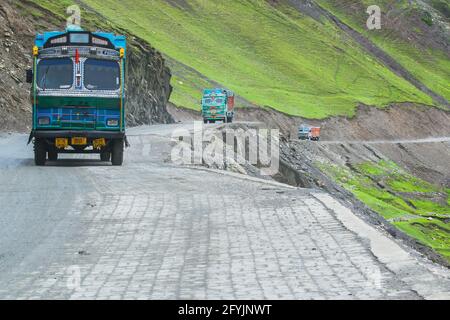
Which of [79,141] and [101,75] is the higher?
[101,75]

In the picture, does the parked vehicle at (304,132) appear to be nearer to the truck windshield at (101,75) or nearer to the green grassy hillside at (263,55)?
the green grassy hillside at (263,55)

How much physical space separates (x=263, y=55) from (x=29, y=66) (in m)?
82.5

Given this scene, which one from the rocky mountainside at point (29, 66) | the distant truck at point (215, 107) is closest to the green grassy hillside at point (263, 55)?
the rocky mountainside at point (29, 66)

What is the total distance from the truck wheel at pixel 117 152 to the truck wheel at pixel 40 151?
2112 millimetres

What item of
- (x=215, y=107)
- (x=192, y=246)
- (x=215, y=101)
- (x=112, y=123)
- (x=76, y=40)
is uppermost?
(x=76, y=40)

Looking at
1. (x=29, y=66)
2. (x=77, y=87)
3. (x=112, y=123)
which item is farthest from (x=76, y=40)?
(x=29, y=66)

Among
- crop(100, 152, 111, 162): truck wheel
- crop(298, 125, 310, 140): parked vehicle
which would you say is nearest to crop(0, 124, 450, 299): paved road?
crop(100, 152, 111, 162): truck wheel

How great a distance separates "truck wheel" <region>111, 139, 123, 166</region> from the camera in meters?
28.0

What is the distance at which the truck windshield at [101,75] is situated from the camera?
26.8 m

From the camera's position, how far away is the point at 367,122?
118 metres

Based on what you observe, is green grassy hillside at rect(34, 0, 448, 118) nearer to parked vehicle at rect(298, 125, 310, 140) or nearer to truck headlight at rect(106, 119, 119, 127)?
parked vehicle at rect(298, 125, 310, 140)

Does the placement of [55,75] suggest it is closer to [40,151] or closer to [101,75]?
[101,75]

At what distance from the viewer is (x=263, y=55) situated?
137250 mm
